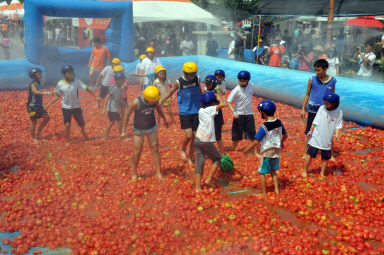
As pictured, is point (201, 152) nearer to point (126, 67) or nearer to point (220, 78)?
point (220, 78)

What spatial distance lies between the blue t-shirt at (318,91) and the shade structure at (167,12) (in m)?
19.9

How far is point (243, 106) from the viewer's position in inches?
316

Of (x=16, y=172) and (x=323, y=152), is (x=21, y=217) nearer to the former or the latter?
(x=16, y=172)

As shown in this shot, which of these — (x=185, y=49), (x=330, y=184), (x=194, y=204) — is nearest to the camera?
(x=194, y=204)

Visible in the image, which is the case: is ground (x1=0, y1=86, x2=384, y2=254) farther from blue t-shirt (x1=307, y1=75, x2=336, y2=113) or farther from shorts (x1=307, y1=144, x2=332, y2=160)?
blue t-shirt (x1=307, y1=75, x2=336, y2=113)

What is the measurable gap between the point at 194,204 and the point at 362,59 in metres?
11.5

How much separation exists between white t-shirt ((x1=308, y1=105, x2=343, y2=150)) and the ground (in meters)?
0.80

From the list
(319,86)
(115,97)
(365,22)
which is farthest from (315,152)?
(365,22)

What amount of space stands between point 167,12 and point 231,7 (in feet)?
47.0

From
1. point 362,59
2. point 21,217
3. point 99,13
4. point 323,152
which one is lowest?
point 21,217

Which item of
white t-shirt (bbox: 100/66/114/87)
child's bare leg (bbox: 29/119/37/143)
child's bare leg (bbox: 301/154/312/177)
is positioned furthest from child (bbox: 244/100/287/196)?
white t-shirt (bbox: 100/66/114/87)

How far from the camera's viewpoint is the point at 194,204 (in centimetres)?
598

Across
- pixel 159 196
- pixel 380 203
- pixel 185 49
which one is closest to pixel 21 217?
pixel 159 196

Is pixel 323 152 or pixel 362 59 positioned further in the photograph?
pixel 362 59
